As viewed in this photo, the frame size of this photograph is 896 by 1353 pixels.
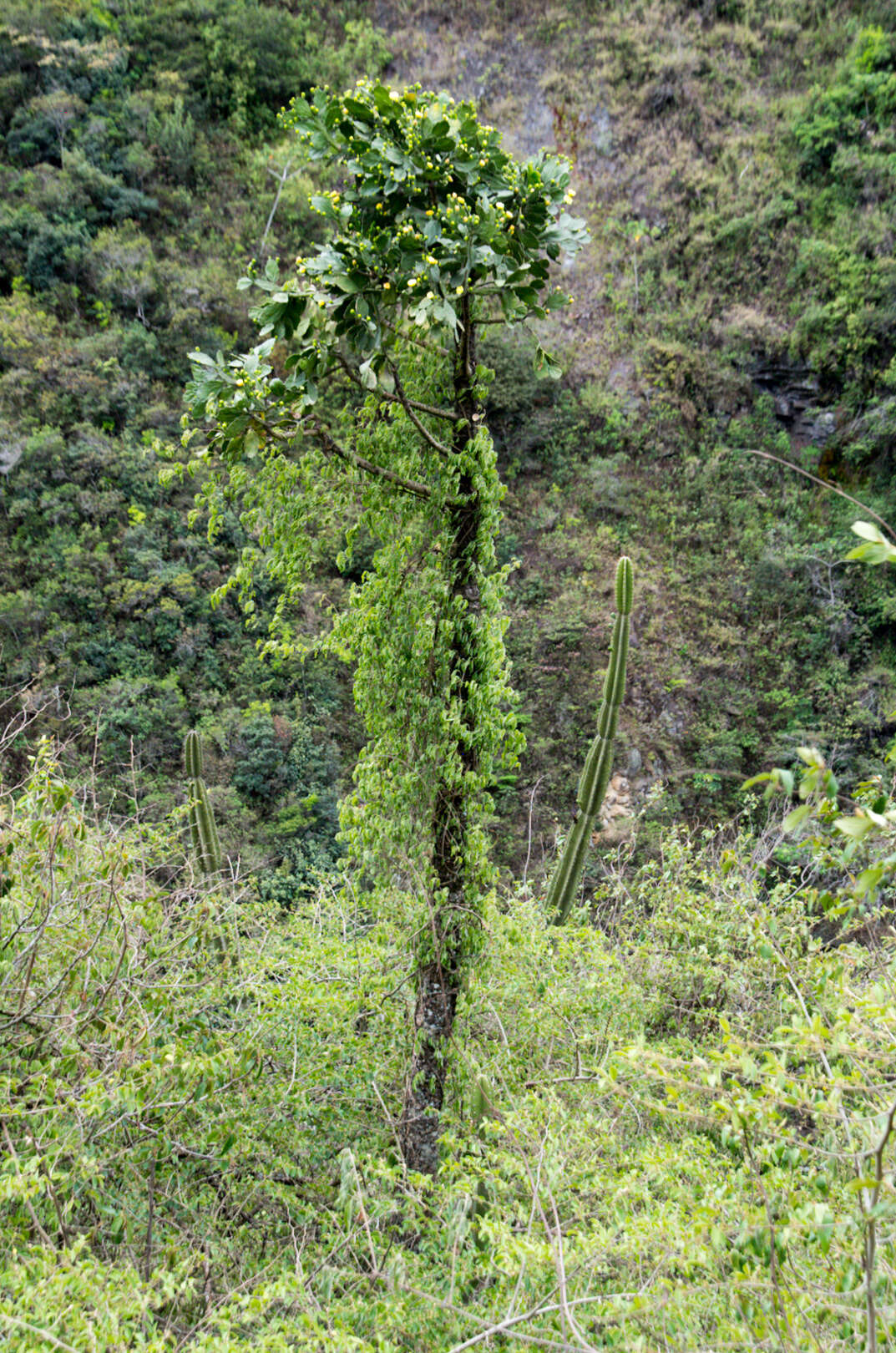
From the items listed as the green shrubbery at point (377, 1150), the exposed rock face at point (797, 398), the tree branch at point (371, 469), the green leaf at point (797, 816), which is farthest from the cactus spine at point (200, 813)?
the exposed rock face at point (797, 398)

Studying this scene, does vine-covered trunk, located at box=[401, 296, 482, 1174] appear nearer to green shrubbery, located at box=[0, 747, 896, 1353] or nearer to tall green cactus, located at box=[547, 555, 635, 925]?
green shrubbery, located at box=[0, 747, 896, 1353]

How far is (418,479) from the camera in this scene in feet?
11.8

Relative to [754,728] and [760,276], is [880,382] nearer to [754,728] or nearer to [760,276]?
[760,276]

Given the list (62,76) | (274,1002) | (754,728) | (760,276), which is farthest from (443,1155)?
(62,76)

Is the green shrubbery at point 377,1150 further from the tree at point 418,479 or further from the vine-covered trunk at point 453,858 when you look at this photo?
the tree at point 418,479

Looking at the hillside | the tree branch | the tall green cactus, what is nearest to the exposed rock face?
the hillside

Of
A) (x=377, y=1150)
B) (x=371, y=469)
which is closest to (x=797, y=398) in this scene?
(x=371, y=469)

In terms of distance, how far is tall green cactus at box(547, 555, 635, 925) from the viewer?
593cm

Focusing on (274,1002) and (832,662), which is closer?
(274,1002)

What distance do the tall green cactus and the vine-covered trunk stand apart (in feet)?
8.47

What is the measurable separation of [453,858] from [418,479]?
1.70 meters

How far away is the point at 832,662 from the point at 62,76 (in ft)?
51.1

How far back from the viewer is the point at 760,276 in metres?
13.4

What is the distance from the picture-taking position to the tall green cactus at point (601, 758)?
5926 millimetres
